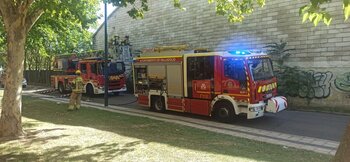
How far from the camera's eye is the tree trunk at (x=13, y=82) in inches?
359

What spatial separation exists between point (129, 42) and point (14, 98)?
2071 centimetres

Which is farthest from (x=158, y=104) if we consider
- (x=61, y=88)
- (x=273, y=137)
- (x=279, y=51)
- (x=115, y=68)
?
(x=61, y=88)

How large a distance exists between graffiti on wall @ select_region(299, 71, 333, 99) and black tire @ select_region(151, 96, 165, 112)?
6.63 metres

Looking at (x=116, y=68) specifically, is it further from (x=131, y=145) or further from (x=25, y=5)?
(x=131, y=145)

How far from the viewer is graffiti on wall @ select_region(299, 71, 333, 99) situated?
17.2 m

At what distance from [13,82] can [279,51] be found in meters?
13.3

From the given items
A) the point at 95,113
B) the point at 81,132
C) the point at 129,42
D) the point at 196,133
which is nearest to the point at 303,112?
the point at 196,133

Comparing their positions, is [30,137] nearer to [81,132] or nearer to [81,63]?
[81,132]

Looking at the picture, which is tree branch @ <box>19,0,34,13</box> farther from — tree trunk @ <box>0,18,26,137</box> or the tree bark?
tree trunk @ <box>0,18,26,137</box>

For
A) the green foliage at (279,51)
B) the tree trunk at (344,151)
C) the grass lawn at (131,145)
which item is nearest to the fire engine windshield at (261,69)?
the grass lawn at (131,145)

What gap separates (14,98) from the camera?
9211 millimetres

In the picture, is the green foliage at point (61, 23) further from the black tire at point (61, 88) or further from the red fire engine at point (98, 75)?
the black tire at point (61, 88)

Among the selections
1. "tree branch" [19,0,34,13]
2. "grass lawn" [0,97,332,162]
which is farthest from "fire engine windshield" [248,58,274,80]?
"tree branch" [19,0,34,13]

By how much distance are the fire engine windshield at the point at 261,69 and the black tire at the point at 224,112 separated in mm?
1356
